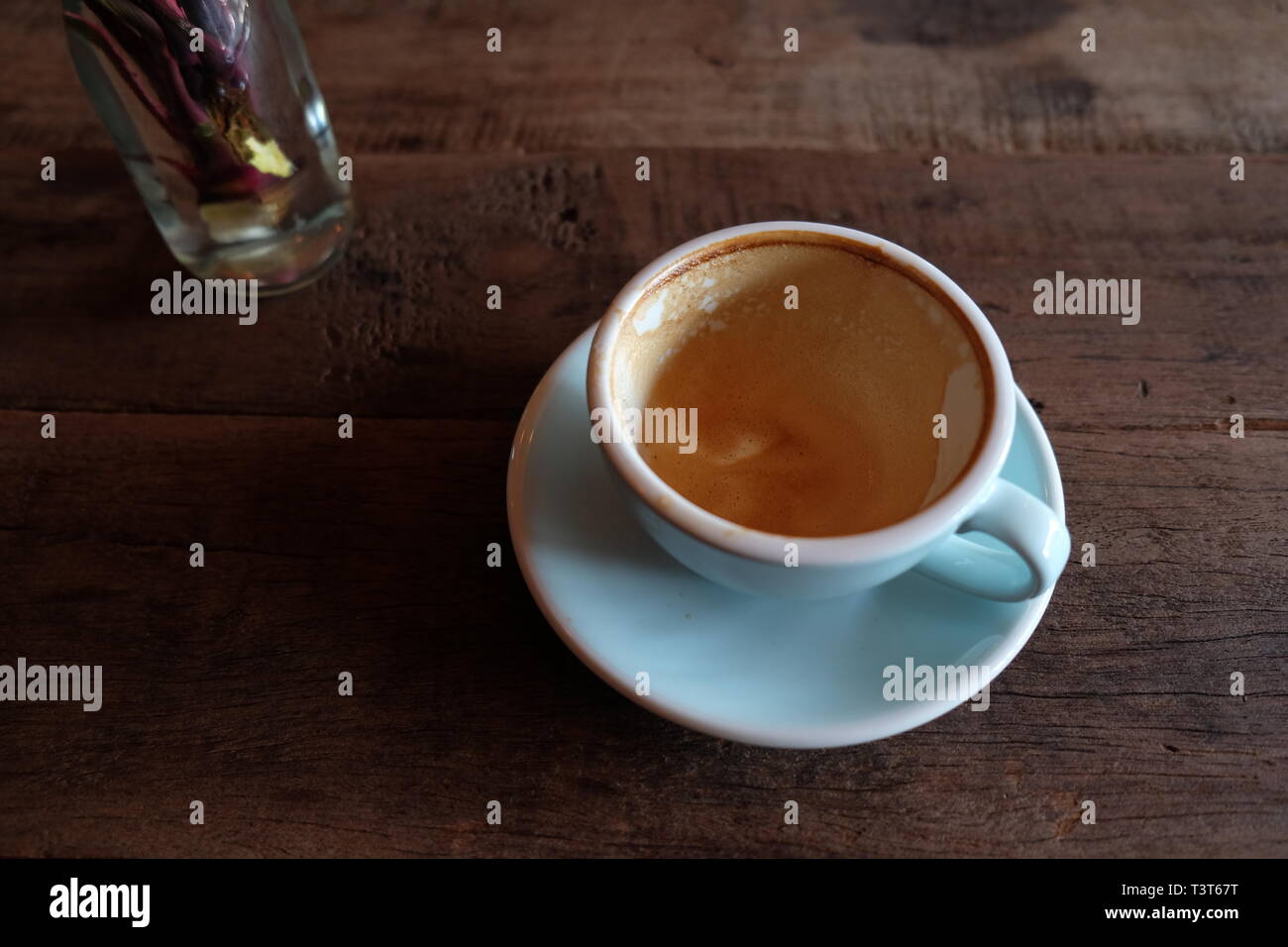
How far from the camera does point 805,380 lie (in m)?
0.72

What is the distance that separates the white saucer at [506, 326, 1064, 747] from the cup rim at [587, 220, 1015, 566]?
85 mm

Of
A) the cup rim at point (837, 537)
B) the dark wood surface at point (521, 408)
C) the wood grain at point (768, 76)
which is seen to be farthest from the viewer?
the wood grain at point (768, 76)

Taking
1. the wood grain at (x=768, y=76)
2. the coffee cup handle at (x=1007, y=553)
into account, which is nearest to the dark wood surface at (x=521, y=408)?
the wood grain at (x=768, y=76)

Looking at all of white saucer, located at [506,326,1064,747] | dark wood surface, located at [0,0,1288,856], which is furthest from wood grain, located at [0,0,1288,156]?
white saucer, located at [506,326,1064,747]

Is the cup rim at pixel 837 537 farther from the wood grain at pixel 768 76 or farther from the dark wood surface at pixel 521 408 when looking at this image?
the wood grain at pixel 768 76

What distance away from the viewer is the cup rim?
512 mm

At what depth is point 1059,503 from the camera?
64 centimetres

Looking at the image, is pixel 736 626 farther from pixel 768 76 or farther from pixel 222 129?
pixel 768 76

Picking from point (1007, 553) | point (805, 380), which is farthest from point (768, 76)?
point (1007, 553)

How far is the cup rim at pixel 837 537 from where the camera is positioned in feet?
1.68

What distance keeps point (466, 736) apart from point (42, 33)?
0.93 m

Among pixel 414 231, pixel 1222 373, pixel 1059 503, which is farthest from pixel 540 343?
pixel 1222 373

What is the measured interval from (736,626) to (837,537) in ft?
0.31

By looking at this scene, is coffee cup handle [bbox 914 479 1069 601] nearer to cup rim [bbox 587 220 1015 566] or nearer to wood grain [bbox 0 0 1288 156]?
cup rim [bbox 587 220 1015 566]
